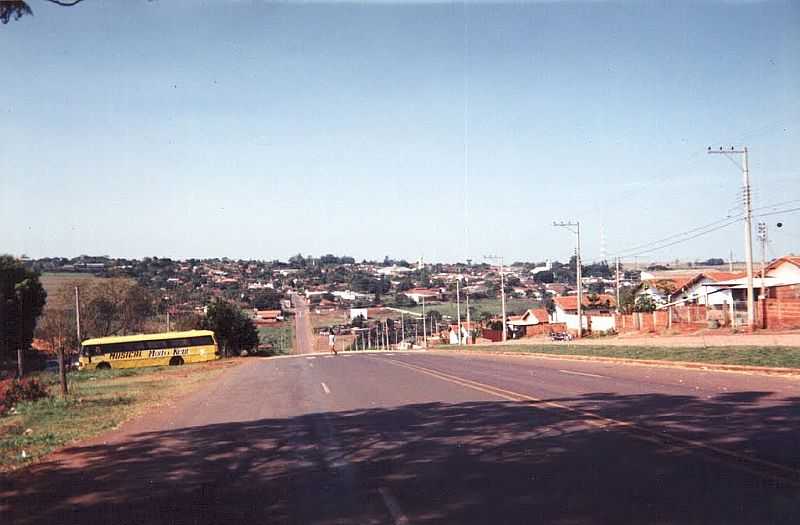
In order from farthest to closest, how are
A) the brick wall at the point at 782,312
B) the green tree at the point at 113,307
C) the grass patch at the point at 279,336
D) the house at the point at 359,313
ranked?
the house at the point at 359,313 → the grass patch at the point at 279,336 → the green tree at the point at 113,307 → the brick wall at the point at 782,312

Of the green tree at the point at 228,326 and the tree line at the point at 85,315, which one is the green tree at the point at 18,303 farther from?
the green tree at the point at 228,326

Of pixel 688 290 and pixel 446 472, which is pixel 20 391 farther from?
pixel 688 290

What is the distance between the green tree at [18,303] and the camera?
182ft

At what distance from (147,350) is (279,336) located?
71.4 m

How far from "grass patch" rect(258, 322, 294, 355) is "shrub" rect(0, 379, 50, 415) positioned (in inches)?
3191

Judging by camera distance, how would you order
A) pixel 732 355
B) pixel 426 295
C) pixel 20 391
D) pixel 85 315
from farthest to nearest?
1. pixel 426 295
2. pixel 85 315
3. pixel 732 355
4. pixel 20 391

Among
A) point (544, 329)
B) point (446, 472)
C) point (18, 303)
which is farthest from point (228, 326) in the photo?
point (446, 472)

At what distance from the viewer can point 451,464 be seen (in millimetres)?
10195

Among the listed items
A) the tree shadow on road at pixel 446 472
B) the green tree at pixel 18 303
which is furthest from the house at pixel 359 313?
the tree shadow on road at pixel 446 472

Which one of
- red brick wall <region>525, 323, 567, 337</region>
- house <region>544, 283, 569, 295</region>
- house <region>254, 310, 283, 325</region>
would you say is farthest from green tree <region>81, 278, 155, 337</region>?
house <region>544, 283, 569, 295</region>

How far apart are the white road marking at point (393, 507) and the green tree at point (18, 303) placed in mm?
50416

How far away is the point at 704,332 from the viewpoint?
47.9m

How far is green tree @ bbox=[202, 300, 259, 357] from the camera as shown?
76.7 meters

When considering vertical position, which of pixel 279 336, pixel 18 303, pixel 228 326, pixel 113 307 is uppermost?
pixel 18 303
